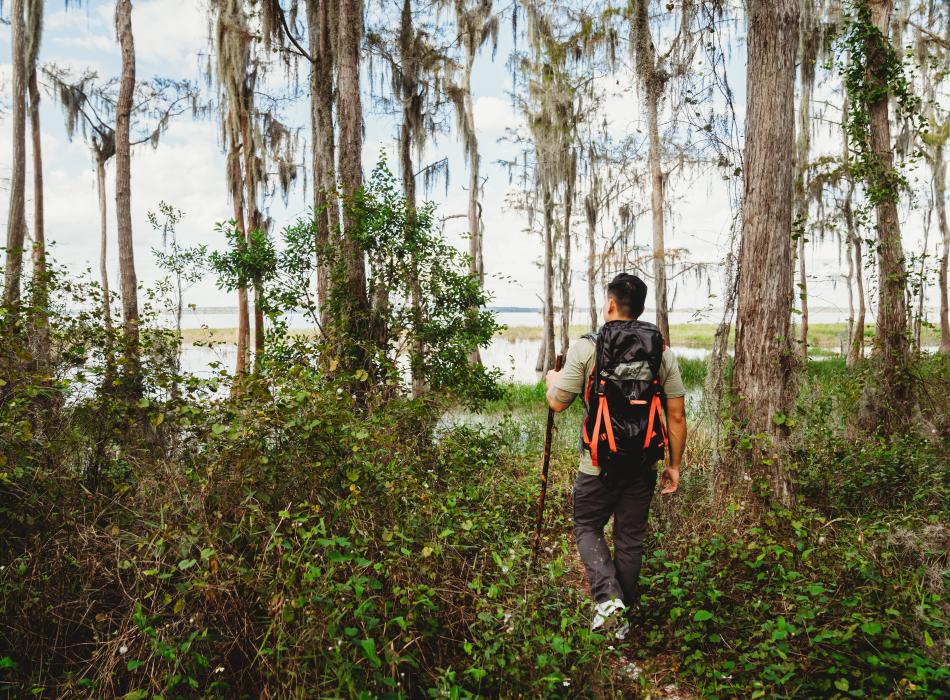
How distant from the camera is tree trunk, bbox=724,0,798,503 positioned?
12.3 feet

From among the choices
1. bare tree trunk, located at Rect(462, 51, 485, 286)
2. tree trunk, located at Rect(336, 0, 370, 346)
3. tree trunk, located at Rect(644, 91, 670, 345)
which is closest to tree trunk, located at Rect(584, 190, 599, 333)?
bare tree trunk, located at Rect(462, 51, 485, 286)

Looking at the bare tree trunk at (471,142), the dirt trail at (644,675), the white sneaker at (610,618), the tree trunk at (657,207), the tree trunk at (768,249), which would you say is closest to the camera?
the dirt trail at (644,675)

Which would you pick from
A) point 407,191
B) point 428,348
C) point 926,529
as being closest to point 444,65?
point 407,191

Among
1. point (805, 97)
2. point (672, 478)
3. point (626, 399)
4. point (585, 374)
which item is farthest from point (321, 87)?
point (805, 97)

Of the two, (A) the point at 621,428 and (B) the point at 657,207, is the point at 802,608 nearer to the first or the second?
(A) the point at 621,428

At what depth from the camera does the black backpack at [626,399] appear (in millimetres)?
2928

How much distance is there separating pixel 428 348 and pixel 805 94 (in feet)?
39.9

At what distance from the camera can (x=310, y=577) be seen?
2.33 m

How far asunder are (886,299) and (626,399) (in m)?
5.11

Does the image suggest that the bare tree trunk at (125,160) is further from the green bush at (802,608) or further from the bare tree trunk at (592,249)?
the bare tree trunk at (592,249)

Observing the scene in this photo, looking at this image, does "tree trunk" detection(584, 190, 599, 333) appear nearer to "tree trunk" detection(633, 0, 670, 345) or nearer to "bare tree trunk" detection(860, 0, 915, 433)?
"tree trunk" detection(633, 0, 670, 345)

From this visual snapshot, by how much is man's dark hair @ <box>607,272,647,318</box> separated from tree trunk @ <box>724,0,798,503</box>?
4.01 ft

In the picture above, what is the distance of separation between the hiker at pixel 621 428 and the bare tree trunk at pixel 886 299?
4.18 metres

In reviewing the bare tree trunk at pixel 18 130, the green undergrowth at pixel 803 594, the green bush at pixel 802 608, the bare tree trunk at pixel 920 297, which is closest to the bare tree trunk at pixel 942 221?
the bare tree trunk at pixel 920 297
